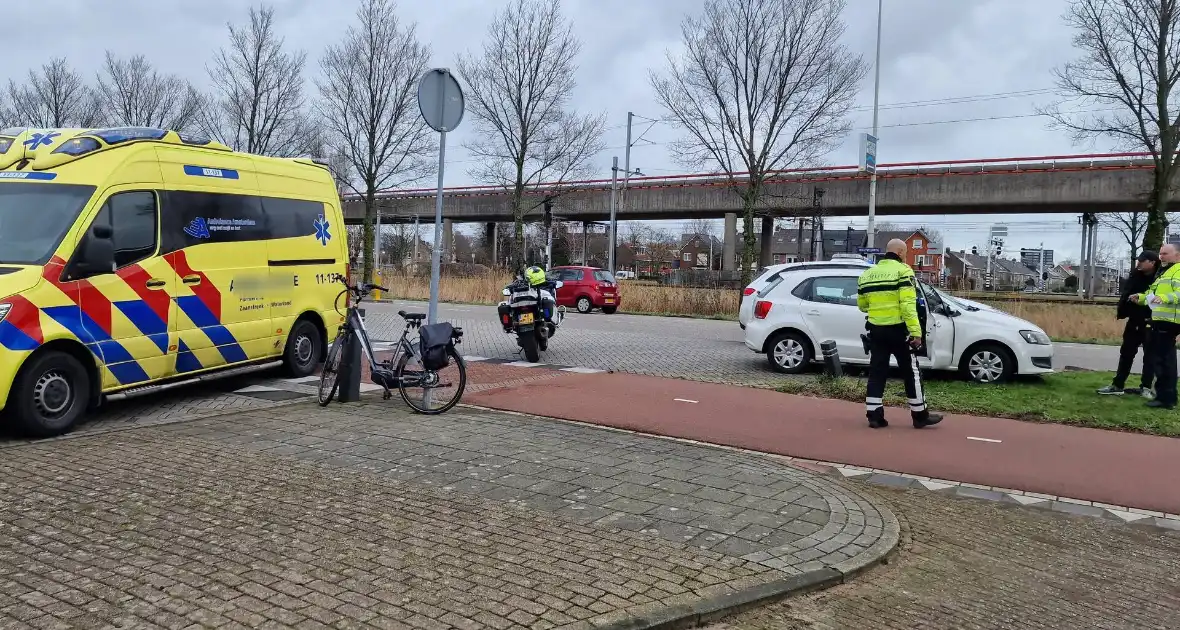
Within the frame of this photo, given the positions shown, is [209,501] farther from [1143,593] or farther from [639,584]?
[1143,593]

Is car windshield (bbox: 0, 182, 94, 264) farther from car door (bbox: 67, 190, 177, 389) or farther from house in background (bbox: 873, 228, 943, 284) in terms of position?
house in background (bbox: 873, 228, 943, 284)

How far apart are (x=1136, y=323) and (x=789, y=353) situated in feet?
13.1

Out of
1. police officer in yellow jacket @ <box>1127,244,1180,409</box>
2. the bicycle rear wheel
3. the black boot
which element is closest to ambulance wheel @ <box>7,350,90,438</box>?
the bicycle rear wheel

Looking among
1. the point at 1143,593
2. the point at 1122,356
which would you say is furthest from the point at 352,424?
the point at 1122,356

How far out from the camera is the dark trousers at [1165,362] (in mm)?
8547

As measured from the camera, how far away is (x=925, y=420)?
25.2 ft

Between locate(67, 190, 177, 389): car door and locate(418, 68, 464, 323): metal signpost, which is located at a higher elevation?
locate(418, 68, 464, 323): metal signpost

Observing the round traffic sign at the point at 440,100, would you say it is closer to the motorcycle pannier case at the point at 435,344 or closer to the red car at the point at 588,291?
the motorcycle pannier case at the point at 435,344

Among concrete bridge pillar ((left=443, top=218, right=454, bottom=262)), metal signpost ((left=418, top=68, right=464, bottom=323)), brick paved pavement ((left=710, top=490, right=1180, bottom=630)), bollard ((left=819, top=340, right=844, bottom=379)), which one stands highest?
concrete bridge pillar ((left=443, top=218, right=454, bottom=262))

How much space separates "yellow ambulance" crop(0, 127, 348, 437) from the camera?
6254 mm

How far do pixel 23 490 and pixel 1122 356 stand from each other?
410 inches

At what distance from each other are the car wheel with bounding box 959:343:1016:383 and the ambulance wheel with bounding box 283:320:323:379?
308 inches

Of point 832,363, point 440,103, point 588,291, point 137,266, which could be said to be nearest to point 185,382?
point 137,266

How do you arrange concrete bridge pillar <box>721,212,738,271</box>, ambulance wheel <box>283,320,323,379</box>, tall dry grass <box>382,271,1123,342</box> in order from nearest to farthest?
1. ambulance wheel <box>283,320,323,379</box>
2. tall dry grass <box>382,271,1123,342</box>
3. concrete bridge pillar <box>721,212,738,271</box>
